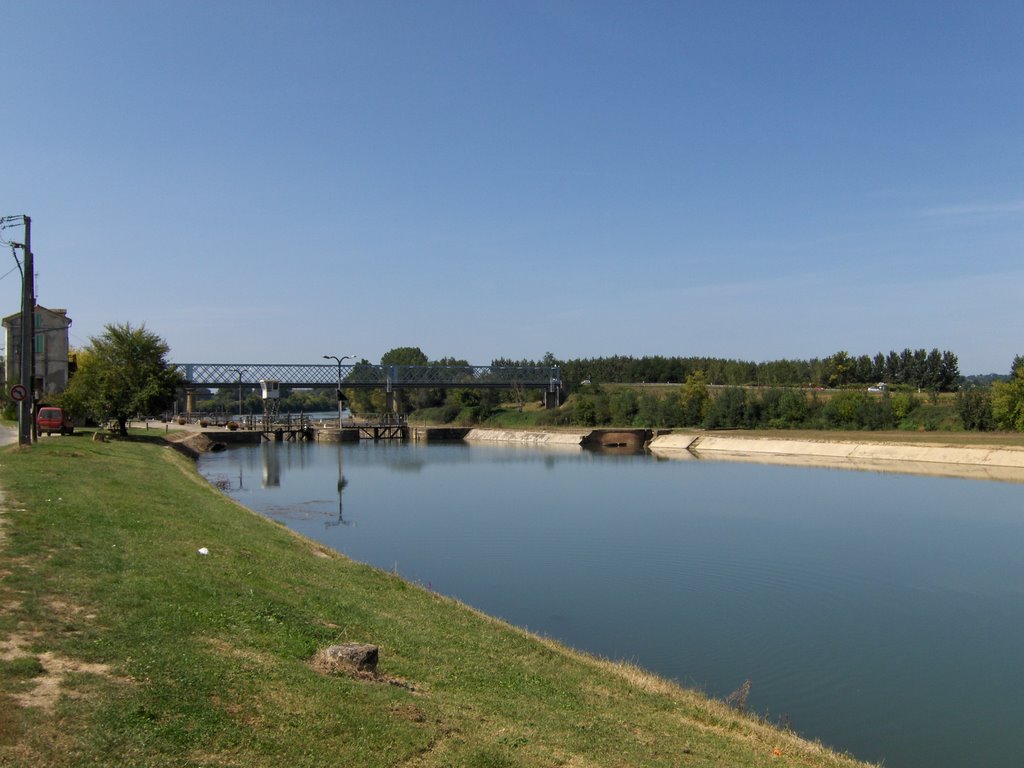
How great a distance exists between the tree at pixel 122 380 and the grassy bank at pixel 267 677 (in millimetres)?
31788

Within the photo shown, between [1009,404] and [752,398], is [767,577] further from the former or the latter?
[752,398]

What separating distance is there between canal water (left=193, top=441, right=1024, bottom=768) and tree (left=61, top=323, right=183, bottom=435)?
5995 mm

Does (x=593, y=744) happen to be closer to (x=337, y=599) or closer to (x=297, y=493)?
(x=337, y=599)

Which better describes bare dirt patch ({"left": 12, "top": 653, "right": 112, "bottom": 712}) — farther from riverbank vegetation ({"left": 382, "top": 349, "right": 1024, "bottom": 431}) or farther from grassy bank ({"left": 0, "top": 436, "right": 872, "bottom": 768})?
riverbank vegetation ({"left": 382, "top": 349, "right": 1024, "bottom": 431})

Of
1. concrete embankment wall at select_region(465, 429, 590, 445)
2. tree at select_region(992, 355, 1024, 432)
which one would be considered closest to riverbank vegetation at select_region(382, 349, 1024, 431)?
tree at select_region(992, 355, 1024, 432)

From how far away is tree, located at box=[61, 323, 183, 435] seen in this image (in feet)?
154

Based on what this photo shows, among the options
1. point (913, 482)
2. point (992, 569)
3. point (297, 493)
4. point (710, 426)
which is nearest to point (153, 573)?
point (992, 569)

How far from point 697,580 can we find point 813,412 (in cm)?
7781

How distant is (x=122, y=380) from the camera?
4759 cm

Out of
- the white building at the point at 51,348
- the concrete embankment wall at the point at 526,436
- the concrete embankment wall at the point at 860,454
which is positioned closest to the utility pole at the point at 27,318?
the white building at the point at 51,348

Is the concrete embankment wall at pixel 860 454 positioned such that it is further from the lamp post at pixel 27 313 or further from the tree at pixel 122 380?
the lamp post at pixel 27 313

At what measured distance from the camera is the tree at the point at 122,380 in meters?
47.0

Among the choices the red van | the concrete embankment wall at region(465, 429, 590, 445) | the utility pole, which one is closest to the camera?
the utility pole

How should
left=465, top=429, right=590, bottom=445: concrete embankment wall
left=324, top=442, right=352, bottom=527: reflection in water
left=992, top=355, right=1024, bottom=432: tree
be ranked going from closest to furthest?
left=324, top=442, right=352, bottom=527: reflection in water < left=992, top=355, right=1024, bottom=432: tree < left=465, top=429, right=590, bottom=445: concrete embankment wall
